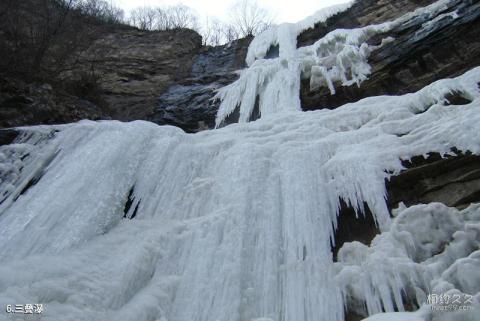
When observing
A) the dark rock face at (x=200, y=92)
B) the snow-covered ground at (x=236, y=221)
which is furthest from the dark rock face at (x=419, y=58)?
the dark rock face at (x=200, y=92)

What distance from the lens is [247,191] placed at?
15.6 ft

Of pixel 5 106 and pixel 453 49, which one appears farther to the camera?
pixel 453 49

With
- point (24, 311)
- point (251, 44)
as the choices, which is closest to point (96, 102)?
point (251, 44)

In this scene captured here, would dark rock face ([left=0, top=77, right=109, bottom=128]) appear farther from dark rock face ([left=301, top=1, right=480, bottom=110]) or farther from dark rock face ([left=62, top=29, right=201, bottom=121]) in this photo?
dark rock face ([left=301, top=1, right=480, bottom=110])

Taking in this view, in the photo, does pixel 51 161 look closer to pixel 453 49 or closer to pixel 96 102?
pixel 96 102

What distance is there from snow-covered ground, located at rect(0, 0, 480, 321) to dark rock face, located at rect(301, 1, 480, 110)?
1750mm

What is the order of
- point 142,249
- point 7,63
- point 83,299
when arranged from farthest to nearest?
point 7,63
point 142,249
point 83,299

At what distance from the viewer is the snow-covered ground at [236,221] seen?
3.48 m

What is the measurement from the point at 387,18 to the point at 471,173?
6.77 m

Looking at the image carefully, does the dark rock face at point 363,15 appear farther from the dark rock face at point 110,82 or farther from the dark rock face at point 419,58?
the dark rock face at point 110,82

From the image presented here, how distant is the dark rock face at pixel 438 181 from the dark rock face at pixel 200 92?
552cm

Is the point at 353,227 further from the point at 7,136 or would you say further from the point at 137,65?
the point at 137,65

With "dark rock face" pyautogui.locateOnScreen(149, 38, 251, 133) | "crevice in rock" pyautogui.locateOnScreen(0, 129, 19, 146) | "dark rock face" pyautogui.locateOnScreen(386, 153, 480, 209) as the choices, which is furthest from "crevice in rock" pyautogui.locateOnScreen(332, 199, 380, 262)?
"dark rock face" pyautogui.locateOnScreen(149, 38, 251, 133)

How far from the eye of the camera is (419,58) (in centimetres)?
759
